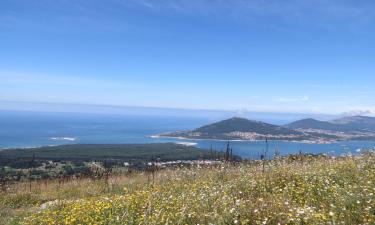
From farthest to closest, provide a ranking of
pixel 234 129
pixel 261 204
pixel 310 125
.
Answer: pixel 310 125
pixel 234 129
pixel 261 204

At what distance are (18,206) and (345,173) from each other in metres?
9.57

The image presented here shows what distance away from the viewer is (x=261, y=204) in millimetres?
6617

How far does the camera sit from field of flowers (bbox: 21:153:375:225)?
19.4 ft

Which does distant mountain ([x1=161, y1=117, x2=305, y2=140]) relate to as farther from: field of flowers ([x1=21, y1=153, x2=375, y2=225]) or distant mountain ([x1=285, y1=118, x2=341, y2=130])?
field of flowers ([x1=21, y1=153, x2=375, y2=225])

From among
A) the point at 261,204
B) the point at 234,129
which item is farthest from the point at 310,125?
the point at 261,204

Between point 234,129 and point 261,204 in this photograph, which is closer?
point 261,204

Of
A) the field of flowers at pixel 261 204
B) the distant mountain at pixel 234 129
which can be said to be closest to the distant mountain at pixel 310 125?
the distant mountain at pixel 234 129

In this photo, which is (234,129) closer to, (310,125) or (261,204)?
(310,125)

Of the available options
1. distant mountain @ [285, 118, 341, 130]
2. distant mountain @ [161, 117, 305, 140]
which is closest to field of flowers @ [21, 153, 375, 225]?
distant mountain @ [161, 117, 305, 140]

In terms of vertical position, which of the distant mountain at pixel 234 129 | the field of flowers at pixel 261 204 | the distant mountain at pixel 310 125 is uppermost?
the field of flowers at pixel 261 204

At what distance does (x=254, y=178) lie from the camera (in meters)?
9.78

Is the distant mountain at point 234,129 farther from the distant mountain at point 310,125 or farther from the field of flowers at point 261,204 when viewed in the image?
the field of flowers at point 261,204

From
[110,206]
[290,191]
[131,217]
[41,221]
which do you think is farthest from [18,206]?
[290,191]

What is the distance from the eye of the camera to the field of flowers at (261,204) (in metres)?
5.92
